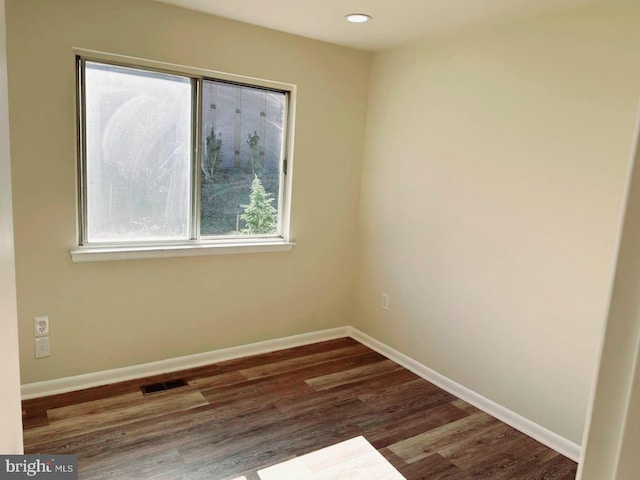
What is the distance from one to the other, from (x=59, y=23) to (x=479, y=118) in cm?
242

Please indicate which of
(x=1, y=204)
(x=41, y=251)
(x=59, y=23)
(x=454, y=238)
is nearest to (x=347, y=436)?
(x=454, y=238)

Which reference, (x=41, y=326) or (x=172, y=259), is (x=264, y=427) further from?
(x=41, y=326)

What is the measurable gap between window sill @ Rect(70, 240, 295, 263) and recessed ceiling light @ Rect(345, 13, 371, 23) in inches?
61.5

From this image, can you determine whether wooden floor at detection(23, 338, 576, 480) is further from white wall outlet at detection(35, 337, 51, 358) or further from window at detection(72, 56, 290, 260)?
window at detection(72, 56, 290, 260)

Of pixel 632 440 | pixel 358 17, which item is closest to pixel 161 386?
pixel 358 17

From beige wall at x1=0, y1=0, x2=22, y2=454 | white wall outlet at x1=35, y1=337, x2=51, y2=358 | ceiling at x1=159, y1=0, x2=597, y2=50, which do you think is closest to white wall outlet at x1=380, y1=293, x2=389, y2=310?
ceiling at x1=159, y1=0, x2=597, y2=50

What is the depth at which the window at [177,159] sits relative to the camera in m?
2.63

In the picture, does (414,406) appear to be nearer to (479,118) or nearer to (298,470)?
(298,470)

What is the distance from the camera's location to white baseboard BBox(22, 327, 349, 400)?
2.62 meters

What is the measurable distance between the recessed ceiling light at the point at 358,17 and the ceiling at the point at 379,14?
0.04 meters

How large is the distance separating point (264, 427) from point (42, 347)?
136 cm

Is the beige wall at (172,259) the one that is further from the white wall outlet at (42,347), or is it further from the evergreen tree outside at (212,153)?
the evergreen tree outside at (212,153)

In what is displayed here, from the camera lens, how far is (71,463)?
1.08 meters

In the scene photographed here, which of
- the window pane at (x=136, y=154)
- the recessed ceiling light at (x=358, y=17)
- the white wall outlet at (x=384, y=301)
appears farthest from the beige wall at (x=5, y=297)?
the white wall outlet at (x=384, y=301)
